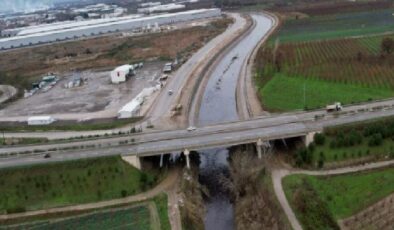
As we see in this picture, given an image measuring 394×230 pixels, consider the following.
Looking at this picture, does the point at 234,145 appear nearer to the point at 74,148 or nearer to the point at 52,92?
the point at 74,148

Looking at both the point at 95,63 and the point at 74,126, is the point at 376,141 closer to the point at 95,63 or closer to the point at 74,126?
the point at 74,126

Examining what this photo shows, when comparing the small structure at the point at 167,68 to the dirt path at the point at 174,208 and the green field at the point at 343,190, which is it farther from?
the green field at the point at 343,190

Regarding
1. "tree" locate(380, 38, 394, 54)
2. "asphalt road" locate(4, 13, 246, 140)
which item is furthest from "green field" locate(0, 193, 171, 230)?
"tree" locate(380, 38, 394, 54)

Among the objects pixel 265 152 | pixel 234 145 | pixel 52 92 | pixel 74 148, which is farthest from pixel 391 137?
pixel 52 92

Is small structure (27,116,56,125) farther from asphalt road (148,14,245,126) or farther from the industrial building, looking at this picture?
the industrial building

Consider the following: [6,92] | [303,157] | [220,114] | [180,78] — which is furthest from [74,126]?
[6,92]

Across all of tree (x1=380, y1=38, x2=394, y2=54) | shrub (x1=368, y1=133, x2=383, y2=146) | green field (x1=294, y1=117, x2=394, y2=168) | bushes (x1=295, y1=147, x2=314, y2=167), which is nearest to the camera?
green field (x1=294, y1=117, x2=394, y2=168)
